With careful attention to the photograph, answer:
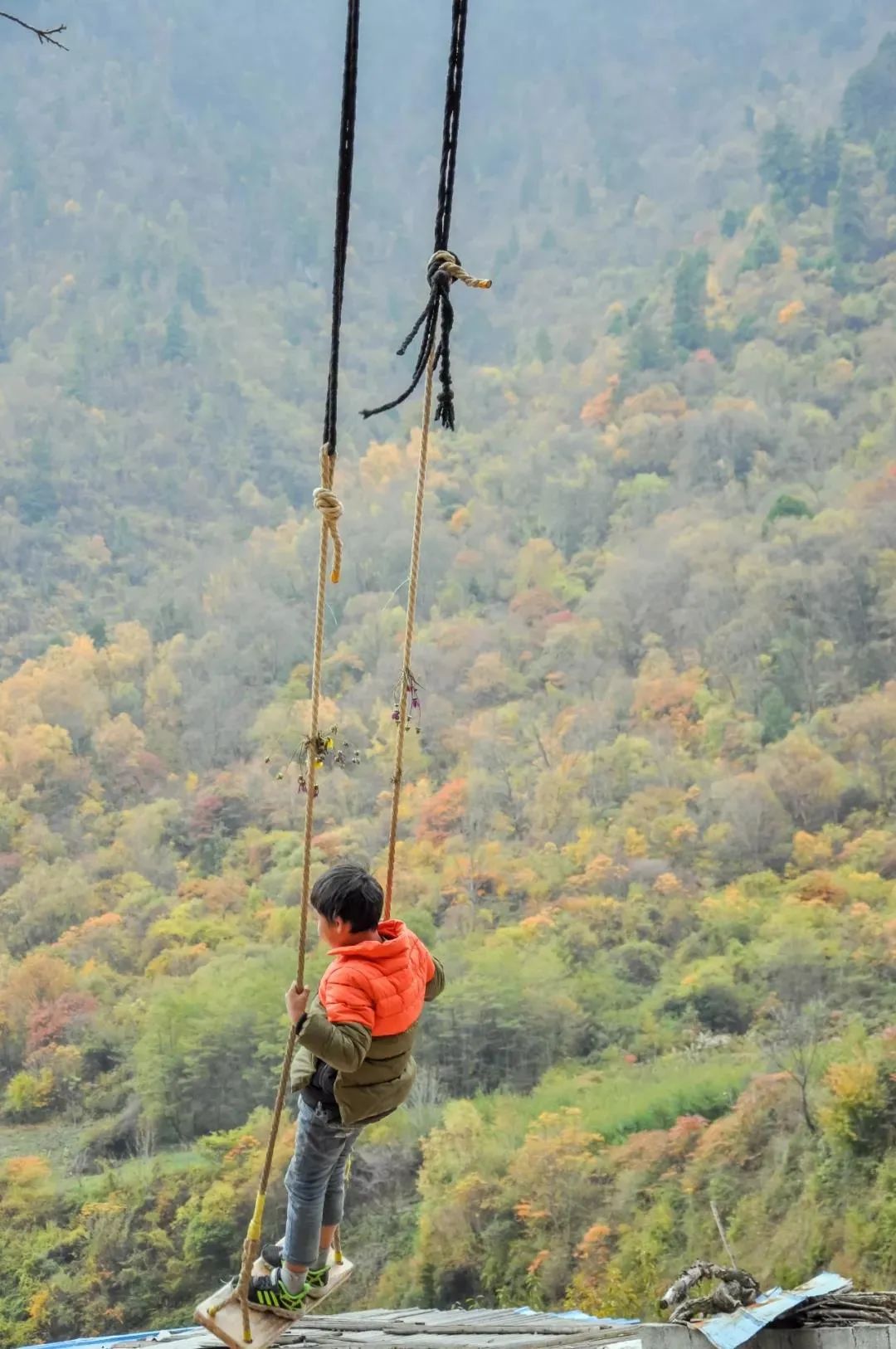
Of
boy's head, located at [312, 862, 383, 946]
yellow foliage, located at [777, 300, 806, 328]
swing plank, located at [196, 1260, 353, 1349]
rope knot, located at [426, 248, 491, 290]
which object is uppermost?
yellow foliage, located at [777, 300, 806, 328]

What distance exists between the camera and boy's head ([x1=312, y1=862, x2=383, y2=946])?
185cm

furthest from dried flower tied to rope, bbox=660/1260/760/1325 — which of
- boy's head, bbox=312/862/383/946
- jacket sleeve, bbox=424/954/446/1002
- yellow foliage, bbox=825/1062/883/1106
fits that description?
yellow foliage, bbox=825/1062/883/1106

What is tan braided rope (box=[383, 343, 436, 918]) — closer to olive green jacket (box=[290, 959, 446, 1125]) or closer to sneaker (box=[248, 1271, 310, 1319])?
olive green jacket (box=[290, 959, 446, 1125])

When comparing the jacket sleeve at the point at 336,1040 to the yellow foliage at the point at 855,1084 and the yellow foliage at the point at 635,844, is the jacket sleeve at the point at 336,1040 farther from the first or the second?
the yellow foliage at the point at 635,844

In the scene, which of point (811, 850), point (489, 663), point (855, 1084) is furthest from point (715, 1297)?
point (489, 663)

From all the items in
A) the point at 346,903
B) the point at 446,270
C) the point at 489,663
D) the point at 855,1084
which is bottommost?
the point at 855,1084

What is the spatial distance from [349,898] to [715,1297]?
5.20ft

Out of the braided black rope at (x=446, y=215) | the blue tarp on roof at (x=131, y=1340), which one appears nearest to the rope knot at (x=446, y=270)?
the braided black rope at (x=446, y=215)

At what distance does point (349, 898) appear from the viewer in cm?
185

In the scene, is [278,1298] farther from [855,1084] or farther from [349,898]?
[855,1084]

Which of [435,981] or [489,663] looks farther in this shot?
[489,663]

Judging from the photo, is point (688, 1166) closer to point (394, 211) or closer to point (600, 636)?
point (600, 636)

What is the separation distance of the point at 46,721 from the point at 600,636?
19.0ft

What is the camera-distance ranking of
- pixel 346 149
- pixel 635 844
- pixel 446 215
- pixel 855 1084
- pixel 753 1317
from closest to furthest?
pixel 346 149
pixel 446 215
pixel 753 1317
pixel 855 1084
pixel 635 844
